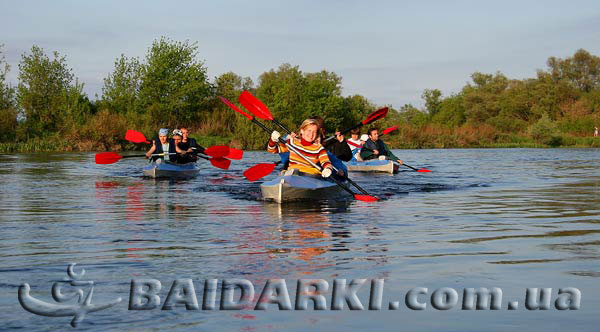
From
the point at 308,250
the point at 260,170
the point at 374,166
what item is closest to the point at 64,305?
the point at 308,250

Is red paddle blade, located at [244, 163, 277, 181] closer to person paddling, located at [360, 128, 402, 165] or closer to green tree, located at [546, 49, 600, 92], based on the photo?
person paddling, located at [360, 128, 402, 165]

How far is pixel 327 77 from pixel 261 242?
69.6 m

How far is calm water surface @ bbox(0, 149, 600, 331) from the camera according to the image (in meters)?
3.94

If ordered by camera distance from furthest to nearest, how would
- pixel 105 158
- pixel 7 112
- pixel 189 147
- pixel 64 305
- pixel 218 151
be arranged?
pixel 7 112
pixel 189 147
pixel 105 158
pixel 218 151
pixel 64 305

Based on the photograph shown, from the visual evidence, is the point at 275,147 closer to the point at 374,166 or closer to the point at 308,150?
the point at 308,150

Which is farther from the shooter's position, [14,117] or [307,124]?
[14,117]

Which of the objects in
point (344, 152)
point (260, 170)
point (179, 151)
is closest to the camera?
point (260, 170)

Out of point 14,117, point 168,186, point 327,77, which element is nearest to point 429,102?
point 327,77

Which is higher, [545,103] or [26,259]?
[545,103]

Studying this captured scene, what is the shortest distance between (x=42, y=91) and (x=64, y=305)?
50.1m

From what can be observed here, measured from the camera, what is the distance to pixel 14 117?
147 ft

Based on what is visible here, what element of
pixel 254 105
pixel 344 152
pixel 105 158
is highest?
pixel 254 105

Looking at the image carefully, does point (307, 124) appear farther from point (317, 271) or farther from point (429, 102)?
point (429, 102)

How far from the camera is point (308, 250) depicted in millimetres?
6281
